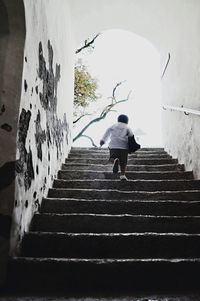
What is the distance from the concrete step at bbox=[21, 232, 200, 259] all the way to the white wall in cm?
22

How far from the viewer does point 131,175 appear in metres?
4.89

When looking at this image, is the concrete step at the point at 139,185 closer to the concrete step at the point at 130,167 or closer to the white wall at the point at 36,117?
the white wall at the point at 36,117

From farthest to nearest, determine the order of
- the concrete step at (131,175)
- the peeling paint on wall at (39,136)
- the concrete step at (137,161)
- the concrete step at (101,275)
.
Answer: the concrete step at (137,161) → the concrete step at (131,175) → the peeling paint on wall at (39,136) → the concrete step at (101,275)

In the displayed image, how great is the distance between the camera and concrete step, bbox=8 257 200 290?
2.38 meters

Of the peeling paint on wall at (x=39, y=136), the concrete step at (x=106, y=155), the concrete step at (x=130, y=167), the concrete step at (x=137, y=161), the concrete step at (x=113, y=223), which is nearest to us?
the concrete step at (x=113, y=223)

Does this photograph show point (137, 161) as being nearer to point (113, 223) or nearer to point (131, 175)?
point (131, 175)

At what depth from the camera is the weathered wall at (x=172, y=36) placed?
509 cm

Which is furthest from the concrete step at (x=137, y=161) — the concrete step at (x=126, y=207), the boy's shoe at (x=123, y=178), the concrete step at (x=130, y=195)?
the concrete step at (x=126, y=207)

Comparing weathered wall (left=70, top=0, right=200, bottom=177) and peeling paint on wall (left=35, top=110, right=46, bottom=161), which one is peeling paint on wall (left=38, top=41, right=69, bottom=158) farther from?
weathered wall (left=70, top=0, right=200, bottom=177)

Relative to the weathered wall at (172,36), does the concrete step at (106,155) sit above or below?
below

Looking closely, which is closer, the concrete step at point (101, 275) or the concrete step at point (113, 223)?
the concrete step at point (101, 275)

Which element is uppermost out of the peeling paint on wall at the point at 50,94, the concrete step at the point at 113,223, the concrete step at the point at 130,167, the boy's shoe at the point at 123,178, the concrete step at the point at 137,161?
the peeling paint on wall at the point at 50,94

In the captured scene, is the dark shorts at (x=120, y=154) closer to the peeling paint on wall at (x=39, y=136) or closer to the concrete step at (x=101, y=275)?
the peeling paint on wall at (x=39, y=136)

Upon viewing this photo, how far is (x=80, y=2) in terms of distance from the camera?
22.4 ft
